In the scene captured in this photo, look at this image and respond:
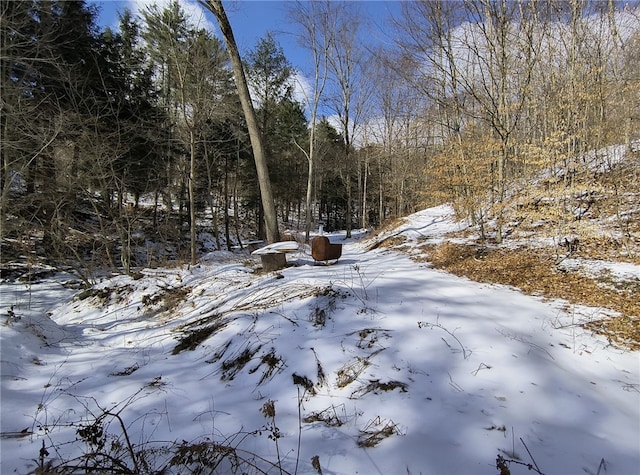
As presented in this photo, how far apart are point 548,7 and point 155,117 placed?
49.9 feet

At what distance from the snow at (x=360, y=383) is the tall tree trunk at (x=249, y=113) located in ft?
9.50

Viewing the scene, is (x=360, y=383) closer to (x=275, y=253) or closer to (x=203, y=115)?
(x=275, y=253)

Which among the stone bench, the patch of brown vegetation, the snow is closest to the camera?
the snow

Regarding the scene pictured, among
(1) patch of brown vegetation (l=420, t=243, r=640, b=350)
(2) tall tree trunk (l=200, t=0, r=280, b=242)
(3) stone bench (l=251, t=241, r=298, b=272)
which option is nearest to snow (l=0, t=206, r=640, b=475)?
(1) patch of brown vegetation (l=420, t=243, r=640, b=350)

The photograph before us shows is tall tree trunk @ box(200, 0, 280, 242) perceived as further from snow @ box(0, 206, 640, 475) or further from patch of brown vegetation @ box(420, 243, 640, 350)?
patch of brown vegetation @ box(420, 243, 640, 350)

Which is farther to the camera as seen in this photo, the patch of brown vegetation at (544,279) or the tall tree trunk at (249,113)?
the tall tree trunk at (249,113)

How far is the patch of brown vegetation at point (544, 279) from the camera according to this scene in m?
3.46

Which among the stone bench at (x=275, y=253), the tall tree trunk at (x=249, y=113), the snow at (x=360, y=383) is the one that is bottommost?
the snow at (x=360, y=383)

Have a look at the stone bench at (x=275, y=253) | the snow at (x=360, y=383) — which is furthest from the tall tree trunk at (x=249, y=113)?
the snow at (x=360, y=383)

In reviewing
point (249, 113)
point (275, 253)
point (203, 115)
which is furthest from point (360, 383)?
point (203, 115)

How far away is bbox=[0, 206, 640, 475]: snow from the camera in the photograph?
73.7 inches

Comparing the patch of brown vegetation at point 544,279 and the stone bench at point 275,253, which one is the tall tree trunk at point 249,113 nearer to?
the stone bench at point 275,253

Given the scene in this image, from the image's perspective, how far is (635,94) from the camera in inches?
430

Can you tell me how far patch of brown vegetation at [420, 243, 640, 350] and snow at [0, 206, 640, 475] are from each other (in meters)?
0.34
